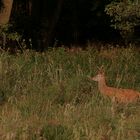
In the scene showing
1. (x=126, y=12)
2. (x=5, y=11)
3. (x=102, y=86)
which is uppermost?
(x=126, y=12)

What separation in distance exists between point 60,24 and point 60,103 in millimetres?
19098

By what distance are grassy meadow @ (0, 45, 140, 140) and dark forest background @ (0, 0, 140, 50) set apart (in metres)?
2.86

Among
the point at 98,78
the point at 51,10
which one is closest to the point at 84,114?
the point at 98,78

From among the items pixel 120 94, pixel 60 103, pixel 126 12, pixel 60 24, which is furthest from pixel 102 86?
pixel 60 24

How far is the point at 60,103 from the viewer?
9.34 m

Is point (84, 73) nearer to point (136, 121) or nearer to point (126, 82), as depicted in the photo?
point (126, 82)

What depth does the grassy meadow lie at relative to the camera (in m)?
7.55

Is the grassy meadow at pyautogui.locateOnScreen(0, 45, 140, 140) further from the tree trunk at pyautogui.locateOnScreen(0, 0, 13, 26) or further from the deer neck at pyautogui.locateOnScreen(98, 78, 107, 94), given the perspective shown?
the tree trunk at pyautogui.locateOnScreen(0, 0, 13, 26)

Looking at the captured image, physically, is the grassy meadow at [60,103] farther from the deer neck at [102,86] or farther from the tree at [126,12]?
the tree at [126,12]

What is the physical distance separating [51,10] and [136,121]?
1600cm

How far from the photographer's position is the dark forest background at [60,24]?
18708 millimetres

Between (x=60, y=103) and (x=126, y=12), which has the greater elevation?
(x=126, y=12)

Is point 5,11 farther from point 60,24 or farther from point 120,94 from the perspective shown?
point 60,24

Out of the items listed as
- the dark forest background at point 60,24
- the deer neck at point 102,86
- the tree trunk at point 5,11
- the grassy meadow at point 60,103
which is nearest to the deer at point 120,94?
the deer neck at point 102,86
